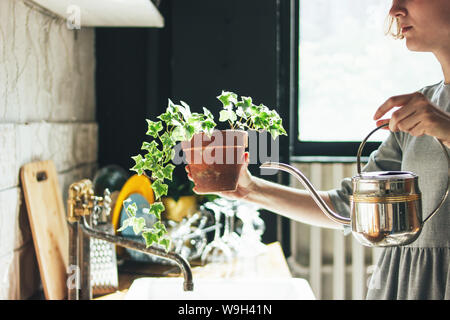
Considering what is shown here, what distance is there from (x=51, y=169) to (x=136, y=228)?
56 centimetres

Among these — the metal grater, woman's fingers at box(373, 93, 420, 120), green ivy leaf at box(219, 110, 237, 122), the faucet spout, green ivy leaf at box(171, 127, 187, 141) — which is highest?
woman's fingers at box(373, 93, 420, 120)

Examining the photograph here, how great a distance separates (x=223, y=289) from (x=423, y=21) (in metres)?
0.74

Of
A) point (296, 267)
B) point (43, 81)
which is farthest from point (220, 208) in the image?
point (296, 267)

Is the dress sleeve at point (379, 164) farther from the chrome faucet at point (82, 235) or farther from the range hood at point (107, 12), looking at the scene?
the range hood at point (107, 12)

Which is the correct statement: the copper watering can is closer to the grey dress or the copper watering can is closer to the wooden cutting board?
the grey dress

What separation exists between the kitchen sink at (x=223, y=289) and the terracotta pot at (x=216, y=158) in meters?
0.44

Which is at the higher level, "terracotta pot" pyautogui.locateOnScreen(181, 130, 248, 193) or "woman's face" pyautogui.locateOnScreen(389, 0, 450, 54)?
"woman's face" pyautogui.locateOnScreen(389, 0, 450, 54)

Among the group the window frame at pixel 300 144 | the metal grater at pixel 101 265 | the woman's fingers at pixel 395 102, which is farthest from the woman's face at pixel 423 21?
the window frame at pixel 300 144

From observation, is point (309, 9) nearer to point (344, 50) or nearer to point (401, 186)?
point (344, 50)

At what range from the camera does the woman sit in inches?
35.1

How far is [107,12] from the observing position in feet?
4.68

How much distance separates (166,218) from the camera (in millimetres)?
1532

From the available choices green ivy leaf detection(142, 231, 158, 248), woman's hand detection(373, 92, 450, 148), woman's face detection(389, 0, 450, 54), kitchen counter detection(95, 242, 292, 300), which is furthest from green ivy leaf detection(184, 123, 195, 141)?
kitchen counter detection(95, 242, 292, 300)

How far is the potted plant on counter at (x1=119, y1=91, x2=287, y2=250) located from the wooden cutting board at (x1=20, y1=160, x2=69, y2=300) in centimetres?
41
